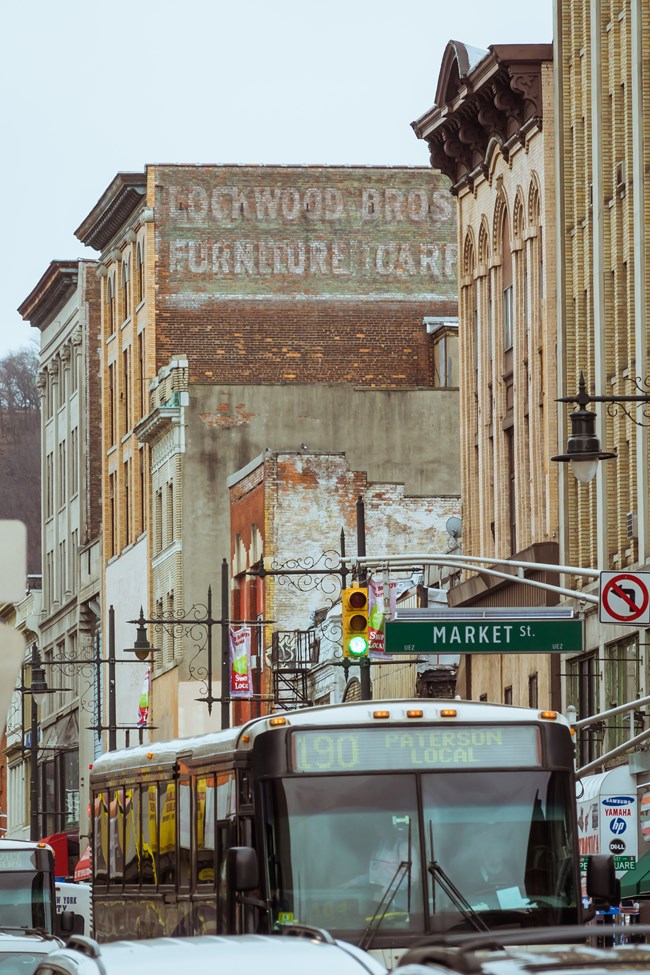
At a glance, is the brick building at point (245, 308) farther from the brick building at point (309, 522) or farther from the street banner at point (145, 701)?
the brick building at point (309, 522)

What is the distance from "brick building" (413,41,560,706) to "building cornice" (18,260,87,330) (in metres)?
39.0

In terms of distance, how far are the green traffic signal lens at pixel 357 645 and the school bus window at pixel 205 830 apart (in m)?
16.5

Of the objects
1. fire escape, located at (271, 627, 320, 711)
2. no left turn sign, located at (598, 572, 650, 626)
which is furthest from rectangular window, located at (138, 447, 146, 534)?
no left turn sign, located at (598, 572, 650, 626)

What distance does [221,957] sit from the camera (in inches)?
376

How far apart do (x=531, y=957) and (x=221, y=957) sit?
1.96 m

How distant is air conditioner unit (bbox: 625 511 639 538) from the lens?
150ft

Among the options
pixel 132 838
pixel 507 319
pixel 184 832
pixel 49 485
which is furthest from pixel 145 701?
pixel 184 832

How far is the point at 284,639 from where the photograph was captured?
218ft

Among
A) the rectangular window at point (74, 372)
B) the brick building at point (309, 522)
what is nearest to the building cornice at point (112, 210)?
the rectangular window at point (74, 372)

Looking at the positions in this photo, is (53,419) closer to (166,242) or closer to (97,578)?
(97,578)

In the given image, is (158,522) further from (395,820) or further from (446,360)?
(395,820)

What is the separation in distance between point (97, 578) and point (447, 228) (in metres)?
22.6

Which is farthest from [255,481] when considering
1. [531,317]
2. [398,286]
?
[531,317]

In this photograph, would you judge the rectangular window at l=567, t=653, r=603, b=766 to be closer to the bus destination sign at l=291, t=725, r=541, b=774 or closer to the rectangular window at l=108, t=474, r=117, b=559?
the bus destination sign at l=291, t=725, r=541, b=774
